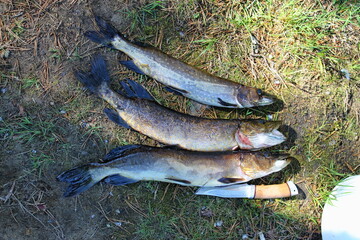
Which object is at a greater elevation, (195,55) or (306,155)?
(195,55)

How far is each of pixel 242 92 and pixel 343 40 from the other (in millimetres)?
1695

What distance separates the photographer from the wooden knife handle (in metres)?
3.51

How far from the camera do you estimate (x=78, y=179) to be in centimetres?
344

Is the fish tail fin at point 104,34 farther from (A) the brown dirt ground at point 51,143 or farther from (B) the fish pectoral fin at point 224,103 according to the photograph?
(B) the fish pectoral fin at point 224,103

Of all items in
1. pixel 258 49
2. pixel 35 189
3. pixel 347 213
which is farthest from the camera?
pixel 258 49

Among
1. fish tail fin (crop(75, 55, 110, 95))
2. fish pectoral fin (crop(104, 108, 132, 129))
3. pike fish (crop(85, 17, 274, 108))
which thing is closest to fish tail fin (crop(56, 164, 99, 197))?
fish pectoral fin (crop(104, 108, 132, 129))

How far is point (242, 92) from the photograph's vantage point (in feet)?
11.5

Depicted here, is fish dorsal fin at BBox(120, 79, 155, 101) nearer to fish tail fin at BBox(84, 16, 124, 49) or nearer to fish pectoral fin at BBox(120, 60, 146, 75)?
fish pectoral fin at BBox(120, 60, 146, 75)

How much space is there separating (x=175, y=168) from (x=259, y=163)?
104 cm

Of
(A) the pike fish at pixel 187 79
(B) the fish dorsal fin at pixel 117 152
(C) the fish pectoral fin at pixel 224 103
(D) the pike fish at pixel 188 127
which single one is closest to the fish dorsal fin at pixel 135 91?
(D) the pike fish at pixel 188 127

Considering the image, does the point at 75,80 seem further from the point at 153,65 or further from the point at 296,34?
the point at 296,34

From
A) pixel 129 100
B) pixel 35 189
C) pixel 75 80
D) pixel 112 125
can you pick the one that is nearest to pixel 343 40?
pixel 129 100

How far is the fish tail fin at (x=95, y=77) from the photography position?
3.53 m

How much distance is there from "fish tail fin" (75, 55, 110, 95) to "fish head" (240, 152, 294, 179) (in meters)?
1.99
